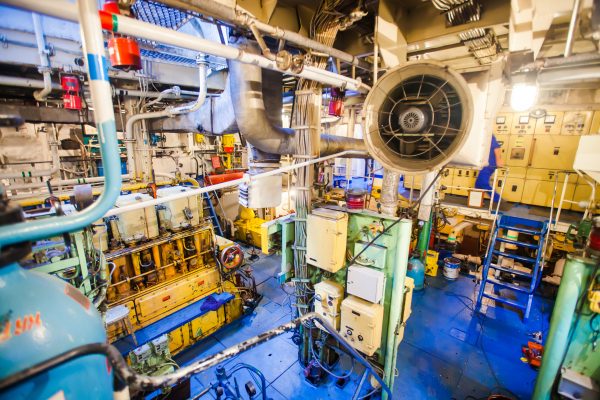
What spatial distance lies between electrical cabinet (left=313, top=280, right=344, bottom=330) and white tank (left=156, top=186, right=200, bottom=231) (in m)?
3.05

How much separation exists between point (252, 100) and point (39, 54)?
3.87 metres

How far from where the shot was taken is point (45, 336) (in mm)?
1058

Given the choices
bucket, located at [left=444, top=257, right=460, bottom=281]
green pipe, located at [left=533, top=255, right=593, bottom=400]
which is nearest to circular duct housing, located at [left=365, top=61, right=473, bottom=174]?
green pipe, located at [left=533, top=255, right=593, bottom=400]

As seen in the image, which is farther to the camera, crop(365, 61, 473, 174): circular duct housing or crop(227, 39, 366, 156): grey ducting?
crop(227, 39, 366, 156): grey ducting

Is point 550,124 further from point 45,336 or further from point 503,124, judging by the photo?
point 45,336

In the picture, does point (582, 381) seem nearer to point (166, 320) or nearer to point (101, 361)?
point (101, 361)

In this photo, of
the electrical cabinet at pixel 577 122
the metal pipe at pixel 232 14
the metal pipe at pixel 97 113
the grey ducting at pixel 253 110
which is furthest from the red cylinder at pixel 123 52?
the electrical cabinet at pixel 577 122

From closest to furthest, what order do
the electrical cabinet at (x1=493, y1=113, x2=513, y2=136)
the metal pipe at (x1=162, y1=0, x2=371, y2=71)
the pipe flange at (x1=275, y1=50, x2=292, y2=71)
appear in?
the metal pipe at (x1=162, y1=0, x2=371, y2=71) → the pipe flange at (x1=275, y1=50, x2=292, y2=71) → the electrical cabinet at (x1=493, y1=113, x2=513, y2=136)

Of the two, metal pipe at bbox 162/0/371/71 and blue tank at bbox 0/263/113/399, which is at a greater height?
metal pipe at bbox 162/0/371/71

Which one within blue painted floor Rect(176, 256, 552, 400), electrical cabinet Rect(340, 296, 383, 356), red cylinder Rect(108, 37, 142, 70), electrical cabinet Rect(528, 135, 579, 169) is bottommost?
blue painted floor Rect(176, 256, 552, 400)

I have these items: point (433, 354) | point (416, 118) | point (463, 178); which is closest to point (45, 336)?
point (416, 118)

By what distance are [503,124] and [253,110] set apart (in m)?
8.50

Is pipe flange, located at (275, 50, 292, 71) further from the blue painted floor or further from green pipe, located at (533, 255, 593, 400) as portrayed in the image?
the blue painted floor

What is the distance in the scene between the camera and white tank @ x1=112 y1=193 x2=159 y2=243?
434 cm
